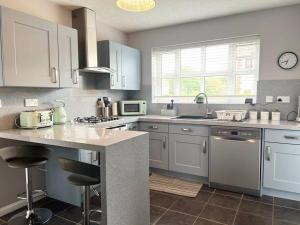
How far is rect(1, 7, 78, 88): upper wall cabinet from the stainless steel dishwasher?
2039 millimetres

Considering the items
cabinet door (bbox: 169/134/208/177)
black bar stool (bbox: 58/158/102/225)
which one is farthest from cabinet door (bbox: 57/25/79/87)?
cabinet door (bbox: 169/134/208/177)

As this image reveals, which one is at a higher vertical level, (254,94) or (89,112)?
(254,94)

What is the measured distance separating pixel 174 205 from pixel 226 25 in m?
2.69

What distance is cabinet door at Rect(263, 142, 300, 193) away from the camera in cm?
250

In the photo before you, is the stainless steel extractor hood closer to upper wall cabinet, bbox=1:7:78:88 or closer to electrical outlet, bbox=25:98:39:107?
upper wall cabinet, bbox=1:7:78:88

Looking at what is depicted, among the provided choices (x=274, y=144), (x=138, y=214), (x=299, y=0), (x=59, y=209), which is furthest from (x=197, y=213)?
(x=299, y=0)

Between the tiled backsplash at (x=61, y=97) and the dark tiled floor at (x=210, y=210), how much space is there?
111cm

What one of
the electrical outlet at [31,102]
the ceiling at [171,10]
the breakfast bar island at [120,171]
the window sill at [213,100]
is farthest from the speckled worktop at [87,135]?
the ceiling at [171,10]

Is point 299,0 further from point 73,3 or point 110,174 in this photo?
point 110,174

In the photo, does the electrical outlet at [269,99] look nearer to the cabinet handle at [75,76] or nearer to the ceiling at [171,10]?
the ceiling at [171,10]

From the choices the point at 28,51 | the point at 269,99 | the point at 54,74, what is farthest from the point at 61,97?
the point at 269,99

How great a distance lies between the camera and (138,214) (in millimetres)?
1811

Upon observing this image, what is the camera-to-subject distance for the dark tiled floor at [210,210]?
2.20 m

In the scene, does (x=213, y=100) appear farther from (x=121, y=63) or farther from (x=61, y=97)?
(x=61, y=97)
